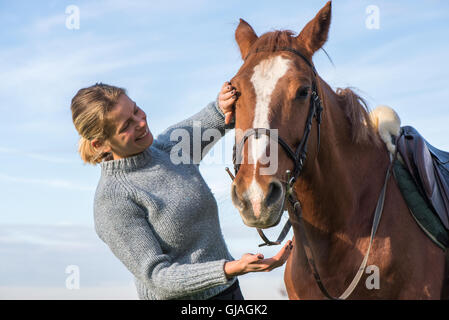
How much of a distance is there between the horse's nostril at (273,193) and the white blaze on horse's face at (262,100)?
6cm

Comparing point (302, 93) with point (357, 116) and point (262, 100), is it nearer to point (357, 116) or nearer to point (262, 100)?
point (262, 100)

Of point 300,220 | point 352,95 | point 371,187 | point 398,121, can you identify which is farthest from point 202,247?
point 398,121

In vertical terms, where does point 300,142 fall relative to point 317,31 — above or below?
below

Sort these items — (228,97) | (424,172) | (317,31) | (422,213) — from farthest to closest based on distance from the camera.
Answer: (424,172)
(422,213)
(317,31)
(228,97)

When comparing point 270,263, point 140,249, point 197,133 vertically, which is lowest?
point 270,263

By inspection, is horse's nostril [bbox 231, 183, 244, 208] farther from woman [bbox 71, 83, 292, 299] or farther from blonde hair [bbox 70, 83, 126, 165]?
blonde hair [bbox 70, 83, 126, 165]

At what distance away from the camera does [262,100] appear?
2.99 meters

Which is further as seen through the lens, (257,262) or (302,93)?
(302,93)

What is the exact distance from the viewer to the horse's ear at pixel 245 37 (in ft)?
12.1

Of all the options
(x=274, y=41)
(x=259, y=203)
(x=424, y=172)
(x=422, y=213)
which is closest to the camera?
(x=259, y=203)

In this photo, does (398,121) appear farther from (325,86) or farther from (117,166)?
(117,166)

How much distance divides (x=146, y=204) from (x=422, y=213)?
6.41 ft

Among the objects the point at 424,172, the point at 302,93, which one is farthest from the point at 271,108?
the point at 424,172

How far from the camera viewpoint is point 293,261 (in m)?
3.87
